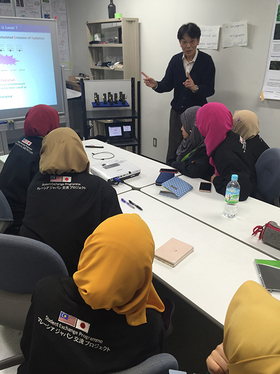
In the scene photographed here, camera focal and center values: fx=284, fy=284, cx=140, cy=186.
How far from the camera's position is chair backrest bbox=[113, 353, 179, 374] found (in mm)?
706

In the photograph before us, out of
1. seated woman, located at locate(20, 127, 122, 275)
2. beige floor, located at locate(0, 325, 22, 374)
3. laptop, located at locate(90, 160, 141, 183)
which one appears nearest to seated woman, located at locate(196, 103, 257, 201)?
laptop, located at locate(90, 160, 141, 183)

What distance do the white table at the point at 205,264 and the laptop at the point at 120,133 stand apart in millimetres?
2081

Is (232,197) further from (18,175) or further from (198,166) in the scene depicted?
(18,175)

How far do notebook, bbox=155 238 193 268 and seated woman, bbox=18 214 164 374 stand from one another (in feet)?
1.33

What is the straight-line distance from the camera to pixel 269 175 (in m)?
1.98

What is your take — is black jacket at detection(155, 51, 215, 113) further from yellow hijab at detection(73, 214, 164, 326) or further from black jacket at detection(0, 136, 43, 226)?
yellow hijab at detection(73, 214, 164, 326)

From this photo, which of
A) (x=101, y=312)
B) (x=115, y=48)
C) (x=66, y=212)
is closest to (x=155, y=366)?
(x=101, y=312)

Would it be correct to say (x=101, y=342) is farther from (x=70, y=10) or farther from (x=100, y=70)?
(x=70, y=10)

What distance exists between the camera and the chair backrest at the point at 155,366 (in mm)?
706

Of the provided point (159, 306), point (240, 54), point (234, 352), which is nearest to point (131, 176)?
point (159, 306)

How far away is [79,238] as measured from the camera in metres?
1.26

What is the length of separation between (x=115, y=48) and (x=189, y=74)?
175cm

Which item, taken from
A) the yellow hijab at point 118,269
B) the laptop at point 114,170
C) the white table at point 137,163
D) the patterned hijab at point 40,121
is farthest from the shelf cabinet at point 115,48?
the yellow hijab at point 118,269

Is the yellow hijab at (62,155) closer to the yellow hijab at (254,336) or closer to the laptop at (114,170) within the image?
the laptop at (114,170)
